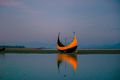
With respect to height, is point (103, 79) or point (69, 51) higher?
point (103, 79)

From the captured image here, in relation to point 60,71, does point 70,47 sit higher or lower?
lower

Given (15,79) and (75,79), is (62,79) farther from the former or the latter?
(15,79)

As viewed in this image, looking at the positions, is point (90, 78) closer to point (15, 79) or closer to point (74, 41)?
point (15, 79)

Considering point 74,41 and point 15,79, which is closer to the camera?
point 15,79

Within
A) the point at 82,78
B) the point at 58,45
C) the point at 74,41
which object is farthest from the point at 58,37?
the point at 82,78

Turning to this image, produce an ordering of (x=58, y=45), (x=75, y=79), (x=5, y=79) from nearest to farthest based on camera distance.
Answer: (x=5, y=79) → (x=75, y=79) → (x=58, y=45)

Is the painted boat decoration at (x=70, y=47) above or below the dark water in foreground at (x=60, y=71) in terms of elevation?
below

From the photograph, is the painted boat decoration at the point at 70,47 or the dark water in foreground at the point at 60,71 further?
the painted boat decoration at the point at 70,47

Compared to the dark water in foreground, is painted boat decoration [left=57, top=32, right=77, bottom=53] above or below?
below

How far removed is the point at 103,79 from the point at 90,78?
3.65 feet

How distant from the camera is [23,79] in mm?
16766

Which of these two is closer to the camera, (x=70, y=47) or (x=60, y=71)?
(x=60, y=71)

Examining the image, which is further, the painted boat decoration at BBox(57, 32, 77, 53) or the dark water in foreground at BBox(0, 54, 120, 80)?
the painted boat decoration at BBox(57, 32, 77, 53)

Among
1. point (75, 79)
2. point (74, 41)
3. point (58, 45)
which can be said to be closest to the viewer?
point (75, 79)
